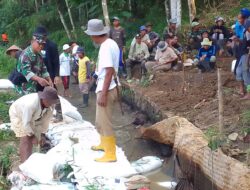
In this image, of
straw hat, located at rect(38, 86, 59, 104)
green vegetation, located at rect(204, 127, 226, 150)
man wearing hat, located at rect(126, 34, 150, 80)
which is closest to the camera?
straw hat, located at rect(38, 86, 59, 104)

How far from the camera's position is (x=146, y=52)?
14109mm

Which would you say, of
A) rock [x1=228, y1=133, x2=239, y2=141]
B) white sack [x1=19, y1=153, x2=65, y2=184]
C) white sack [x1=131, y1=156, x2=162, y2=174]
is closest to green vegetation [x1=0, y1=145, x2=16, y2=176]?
white sack [x1=19, y1=153, x2=65, y2=184]

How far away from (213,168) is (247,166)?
2.09ft

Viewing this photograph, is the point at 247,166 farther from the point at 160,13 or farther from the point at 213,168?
the point at 160,13

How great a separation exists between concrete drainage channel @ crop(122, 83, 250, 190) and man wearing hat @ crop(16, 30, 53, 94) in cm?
207

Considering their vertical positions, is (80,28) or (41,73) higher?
(41,73)

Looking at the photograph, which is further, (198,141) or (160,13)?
(160,13)

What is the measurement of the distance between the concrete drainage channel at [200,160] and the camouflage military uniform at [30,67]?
217 centimetres

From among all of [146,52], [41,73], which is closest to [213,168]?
[41,73]

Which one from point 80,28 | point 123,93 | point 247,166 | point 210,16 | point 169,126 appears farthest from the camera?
point 80,28

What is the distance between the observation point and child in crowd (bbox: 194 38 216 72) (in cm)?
1262

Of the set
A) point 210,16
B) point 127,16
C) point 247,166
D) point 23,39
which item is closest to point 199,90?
point 247,166

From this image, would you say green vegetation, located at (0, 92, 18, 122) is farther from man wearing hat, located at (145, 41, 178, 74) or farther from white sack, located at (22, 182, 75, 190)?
man wearing hat, located at (145, 41, 178, 74)

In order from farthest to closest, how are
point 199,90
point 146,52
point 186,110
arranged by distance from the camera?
point 146,52 < point 199,90 < point 186,110
